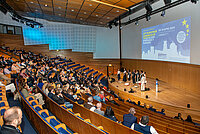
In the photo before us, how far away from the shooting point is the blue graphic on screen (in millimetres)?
7009

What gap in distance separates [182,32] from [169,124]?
18.9ft

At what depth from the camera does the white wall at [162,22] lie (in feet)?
21.3

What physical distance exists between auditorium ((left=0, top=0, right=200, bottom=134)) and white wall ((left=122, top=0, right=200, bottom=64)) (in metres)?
0.05

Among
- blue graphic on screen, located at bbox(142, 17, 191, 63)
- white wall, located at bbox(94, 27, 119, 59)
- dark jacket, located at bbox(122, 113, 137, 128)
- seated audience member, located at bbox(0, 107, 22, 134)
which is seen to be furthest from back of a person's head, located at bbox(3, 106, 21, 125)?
white wall, located at bbox(94, 27, 119, 59)

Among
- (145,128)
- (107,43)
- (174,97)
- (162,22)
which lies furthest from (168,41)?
(145,128)

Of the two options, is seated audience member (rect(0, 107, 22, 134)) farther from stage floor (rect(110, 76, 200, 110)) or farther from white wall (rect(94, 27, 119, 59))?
white wall (rect(94, 27, 119, 59))

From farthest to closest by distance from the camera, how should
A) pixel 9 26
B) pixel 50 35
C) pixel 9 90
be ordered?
1. pixel 50 35
2. pixel 9 26
3. pixel 9 90

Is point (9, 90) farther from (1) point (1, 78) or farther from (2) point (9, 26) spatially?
A: (2) point (9, 26)

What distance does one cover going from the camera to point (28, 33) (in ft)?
39.8

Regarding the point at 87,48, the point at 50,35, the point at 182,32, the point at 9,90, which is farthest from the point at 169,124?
the point at 50,35

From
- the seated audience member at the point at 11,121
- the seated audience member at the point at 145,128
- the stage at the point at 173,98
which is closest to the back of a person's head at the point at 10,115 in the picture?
the seated audience member at the point at 11,121

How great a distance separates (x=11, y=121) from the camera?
1.22 m

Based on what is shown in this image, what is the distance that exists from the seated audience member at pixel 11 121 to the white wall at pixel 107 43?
12387 millimetres

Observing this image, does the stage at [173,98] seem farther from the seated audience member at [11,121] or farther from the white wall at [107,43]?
the white wall at [107,43]
